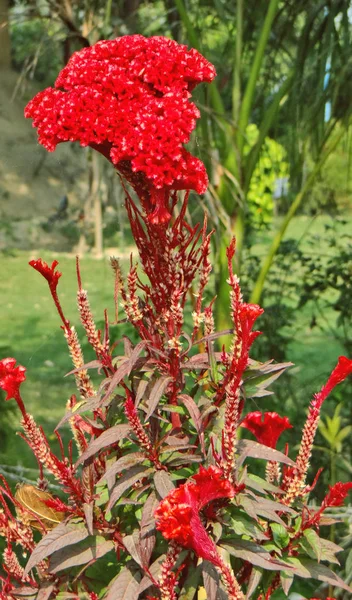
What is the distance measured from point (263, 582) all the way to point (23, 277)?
6983mm

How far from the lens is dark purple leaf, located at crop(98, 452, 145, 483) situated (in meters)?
1.28

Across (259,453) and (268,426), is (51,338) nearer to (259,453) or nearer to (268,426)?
(268,426)

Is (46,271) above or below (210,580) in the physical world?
above

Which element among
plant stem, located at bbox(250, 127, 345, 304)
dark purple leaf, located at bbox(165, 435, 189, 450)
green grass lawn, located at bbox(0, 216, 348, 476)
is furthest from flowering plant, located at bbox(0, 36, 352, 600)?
green grass lawn, located at bbox(0, 216, 348, 476)

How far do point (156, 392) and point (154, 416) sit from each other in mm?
89

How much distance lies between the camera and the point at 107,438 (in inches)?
50.8

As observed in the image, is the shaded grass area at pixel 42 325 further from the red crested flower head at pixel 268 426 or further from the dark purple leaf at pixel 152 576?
the dark purple leaf at pixel 152 576

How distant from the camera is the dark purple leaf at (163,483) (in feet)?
4.09

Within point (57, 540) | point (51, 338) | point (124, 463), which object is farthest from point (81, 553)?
point (51, 338)

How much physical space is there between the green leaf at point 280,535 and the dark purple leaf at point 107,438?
0.30 m

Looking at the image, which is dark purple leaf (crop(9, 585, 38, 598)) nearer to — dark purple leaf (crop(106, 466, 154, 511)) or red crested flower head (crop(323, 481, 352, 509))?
dark purple leaf (crop(106, 466, 154, 511))

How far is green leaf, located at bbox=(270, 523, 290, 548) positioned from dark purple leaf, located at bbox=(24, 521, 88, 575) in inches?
12.2

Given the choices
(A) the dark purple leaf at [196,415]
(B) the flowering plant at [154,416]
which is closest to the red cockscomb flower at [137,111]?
(B) the flowering plant at [154,416]

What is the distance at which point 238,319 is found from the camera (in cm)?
123
